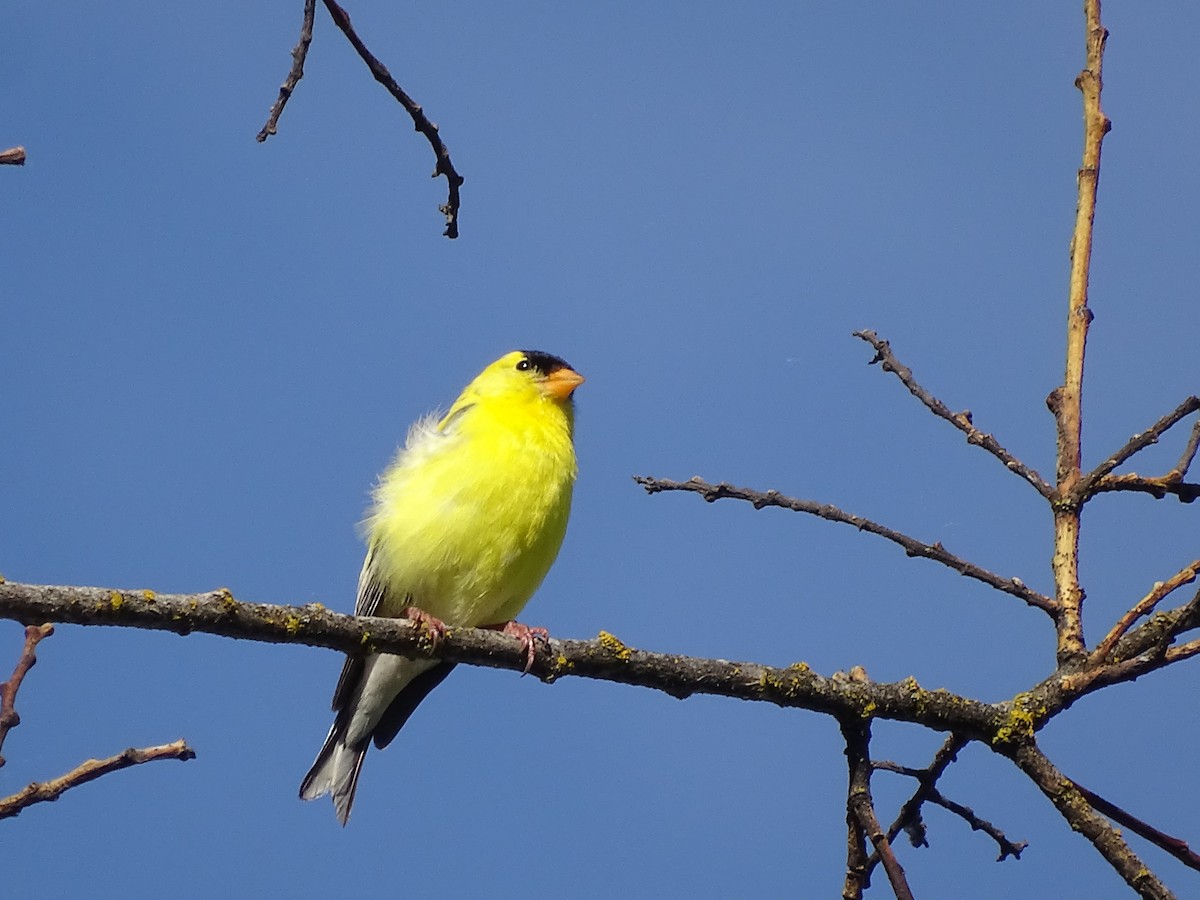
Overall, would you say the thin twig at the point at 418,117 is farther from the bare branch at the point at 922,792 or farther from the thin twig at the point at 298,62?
the bare branch at the point at 922,792

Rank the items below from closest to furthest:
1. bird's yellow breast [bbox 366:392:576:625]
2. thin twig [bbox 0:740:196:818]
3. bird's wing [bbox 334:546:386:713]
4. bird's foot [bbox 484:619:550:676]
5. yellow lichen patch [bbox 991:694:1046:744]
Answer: thin twig [bbox 0:740:196:818], yellow lichen patch [bbox 991:694:1046:744], bird's foot [bbox 484:619:550:676], bird's yellow breast [bbox 366:392:576:625], bird's wing [bbox 334:546:386:713]

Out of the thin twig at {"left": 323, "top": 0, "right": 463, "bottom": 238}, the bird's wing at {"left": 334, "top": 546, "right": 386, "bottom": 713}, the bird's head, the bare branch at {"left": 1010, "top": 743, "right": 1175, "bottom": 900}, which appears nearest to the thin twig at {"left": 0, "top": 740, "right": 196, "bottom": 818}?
the thin twig at {"left": 323, "top": 0, "right": 463, "bottom": 238}

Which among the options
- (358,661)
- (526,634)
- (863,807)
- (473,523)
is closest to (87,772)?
(863,807)

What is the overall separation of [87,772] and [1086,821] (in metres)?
2.33

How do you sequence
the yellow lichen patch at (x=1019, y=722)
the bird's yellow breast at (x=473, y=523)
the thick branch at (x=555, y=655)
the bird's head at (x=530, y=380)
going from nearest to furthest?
1. the thick branch at (x=555, y=655)
2. the yellow lichen patch at (x=1019, y=722)
3. the bird's yellow breast at (x=473, y=523)
4. the bird's head at (x=530, y=380)

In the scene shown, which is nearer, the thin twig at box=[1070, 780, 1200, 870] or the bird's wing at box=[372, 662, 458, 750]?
the thin twig at box=[1070, 780, 1200, 870]

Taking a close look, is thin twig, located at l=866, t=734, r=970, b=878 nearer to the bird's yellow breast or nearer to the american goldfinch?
the american goldfinch

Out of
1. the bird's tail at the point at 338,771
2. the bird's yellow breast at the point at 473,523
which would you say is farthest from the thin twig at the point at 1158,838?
the bird's tail at the point at 338,771

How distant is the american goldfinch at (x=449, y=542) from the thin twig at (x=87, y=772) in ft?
8.37

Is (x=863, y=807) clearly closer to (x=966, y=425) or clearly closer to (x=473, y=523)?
(x=966, y=425)

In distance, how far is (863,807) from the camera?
3.08 metres

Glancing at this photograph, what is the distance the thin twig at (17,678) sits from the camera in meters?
3.01

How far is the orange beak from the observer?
692 cm

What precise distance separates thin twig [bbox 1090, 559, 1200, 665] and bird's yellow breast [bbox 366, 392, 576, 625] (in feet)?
9.84
